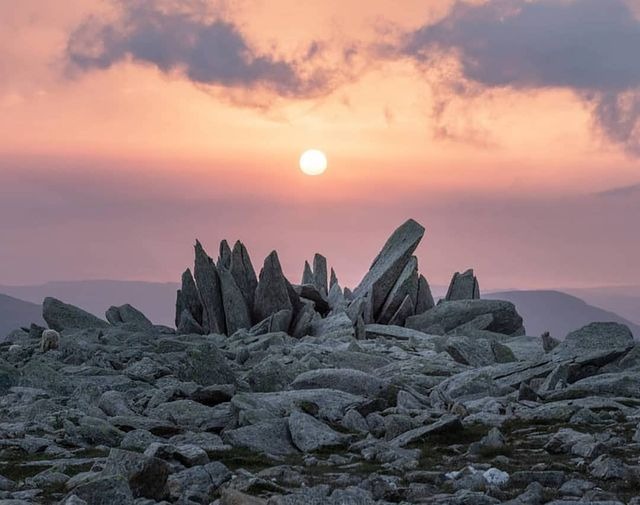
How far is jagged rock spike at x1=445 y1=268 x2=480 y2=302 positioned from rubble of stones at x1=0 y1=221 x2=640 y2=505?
64.6 ft

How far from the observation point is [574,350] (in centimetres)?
4131

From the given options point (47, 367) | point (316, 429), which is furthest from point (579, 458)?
point (47, 367)

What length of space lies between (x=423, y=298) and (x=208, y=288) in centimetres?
1598

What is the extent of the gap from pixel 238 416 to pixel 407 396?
20.3 feet

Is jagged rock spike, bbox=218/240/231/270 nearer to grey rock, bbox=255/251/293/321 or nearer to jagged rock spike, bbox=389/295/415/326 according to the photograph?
grey rock, bbox=255/251/293/321

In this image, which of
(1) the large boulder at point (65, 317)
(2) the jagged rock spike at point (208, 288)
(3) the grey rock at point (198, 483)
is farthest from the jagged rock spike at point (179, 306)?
(3) the grey rock at point (198, 483)

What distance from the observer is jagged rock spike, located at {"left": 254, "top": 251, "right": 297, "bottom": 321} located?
6600 cm

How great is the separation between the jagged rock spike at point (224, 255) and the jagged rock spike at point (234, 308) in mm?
3994

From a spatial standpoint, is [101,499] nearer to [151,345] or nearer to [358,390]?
[358,390]

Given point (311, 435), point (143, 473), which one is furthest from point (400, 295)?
point (143, 473)

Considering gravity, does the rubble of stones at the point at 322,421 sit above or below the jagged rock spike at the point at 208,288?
below

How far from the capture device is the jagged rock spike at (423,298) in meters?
70.1

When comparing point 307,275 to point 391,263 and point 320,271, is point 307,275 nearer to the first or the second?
point 320,271

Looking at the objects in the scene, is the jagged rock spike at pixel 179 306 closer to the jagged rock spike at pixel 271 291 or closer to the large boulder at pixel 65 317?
the large boulder at pixel 65 317
